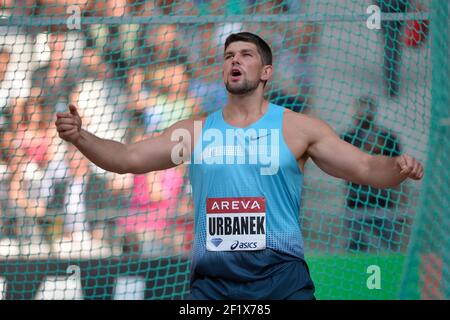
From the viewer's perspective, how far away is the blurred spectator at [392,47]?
5328mm

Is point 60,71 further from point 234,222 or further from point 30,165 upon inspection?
point 234,222

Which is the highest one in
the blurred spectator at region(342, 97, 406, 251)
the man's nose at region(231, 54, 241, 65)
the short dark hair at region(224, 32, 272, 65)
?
the short dark hair at region(224, 32, 272, 65)

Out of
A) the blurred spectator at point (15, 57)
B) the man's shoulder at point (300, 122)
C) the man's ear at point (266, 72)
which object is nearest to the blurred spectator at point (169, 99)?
the blurred spectator at point (15, 57)

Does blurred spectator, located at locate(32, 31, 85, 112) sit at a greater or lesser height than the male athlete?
greater

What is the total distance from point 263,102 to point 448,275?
6.31ft

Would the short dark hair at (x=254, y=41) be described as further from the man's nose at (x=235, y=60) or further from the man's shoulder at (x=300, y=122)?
the man's shoulder at (x=300, y=122)

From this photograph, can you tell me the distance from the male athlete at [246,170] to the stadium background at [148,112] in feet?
5.60

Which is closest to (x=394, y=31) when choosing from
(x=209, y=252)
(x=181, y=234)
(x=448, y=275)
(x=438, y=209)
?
(x=438, y=209)

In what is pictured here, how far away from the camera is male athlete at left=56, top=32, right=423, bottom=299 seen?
354 cm

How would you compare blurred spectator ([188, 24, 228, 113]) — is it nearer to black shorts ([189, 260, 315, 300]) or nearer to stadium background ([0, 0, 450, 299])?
stadium background ([0, 0, 450, 299])

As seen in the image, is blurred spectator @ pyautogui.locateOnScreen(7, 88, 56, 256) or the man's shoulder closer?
the man's shoulder

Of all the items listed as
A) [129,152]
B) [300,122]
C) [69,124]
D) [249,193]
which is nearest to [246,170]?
[249,193]

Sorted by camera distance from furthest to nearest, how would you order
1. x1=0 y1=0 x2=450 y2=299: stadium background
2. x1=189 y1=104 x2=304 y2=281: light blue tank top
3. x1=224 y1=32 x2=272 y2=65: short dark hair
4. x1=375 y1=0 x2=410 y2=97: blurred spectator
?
x1=0 y1=0 x2=450 y2=299: stadium background < x1=375 y1=0 x2=410 y2=97: blurred spectator < x1=224 y1=32 x2=272 y2=65: short dark hair < x1=189 y1=104 x2=304 y2=281: light blue tank top

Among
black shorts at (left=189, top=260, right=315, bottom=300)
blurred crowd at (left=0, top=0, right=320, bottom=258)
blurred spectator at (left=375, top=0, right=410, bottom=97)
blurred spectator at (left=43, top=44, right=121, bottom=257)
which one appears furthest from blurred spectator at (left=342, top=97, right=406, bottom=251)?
black shorts at (left=189, top=260, right=315, bottom=300)
